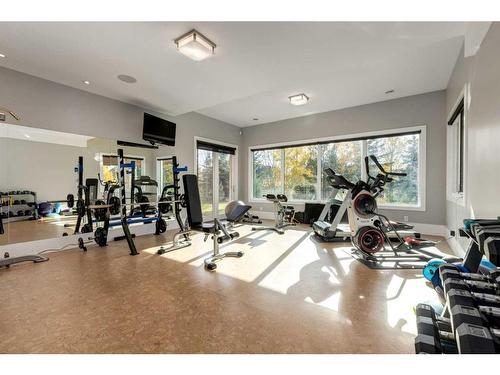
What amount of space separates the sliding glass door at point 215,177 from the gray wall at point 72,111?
70 cm

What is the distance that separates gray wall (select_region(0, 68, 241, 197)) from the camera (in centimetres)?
326

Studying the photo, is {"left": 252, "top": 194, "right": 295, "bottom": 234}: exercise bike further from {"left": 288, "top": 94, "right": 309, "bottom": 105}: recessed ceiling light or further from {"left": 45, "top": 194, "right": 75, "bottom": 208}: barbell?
{"left": 45, "top": 194, "right": 75, "bottom": 208}: barbell

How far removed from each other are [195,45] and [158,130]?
2542 mm

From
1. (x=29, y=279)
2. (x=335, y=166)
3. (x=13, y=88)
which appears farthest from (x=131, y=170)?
(x=335, y=166)

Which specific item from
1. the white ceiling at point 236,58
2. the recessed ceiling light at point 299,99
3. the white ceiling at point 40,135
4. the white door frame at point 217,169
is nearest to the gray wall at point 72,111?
the white ceiling at point 40,135

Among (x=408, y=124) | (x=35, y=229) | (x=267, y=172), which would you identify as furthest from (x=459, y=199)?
(x=35, y=229)

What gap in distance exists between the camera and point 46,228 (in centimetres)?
360

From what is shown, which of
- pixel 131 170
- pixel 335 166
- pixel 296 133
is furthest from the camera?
pixel 296 133

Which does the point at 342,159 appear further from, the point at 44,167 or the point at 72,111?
the point at 44,167

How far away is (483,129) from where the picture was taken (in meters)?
2.18

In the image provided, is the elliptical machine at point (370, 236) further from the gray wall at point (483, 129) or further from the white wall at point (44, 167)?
the white wall at point (44, 167)
